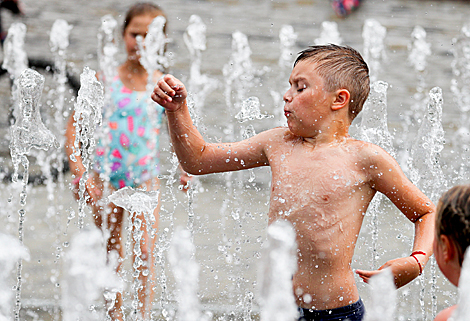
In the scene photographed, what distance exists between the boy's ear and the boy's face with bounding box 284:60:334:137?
0.01 meters

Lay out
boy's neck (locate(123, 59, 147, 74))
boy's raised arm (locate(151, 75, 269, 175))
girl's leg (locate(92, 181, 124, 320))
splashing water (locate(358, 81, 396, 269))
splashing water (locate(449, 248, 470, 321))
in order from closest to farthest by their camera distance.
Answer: splashing water (locate(449, 248, 470, 321)) → boy's raised arm (locate(151, 75, 269, 175)) → girl's leg (locate(92, 181, 124, 320)) → boy's neck (locate(123, 59, 147, 74)) → splashing water (locate(358, 81, 396, 269))

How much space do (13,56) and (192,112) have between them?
3.91 m

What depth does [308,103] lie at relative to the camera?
1.96m

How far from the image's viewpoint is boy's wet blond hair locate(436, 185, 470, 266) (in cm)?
140

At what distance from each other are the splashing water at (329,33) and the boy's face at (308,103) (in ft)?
17.3

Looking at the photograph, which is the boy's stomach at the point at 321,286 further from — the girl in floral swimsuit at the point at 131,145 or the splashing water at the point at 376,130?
the splashing water at the point at 376,130

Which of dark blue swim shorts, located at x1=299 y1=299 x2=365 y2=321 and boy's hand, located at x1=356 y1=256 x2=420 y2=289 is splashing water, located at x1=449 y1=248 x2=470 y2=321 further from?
dark blue swim shorts, located at x1=299 y1=299 x2=365 y2=321

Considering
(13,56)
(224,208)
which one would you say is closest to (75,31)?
(13,56)

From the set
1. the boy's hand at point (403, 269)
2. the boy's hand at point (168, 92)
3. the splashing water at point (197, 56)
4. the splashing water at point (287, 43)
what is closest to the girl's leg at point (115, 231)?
the boy's hand at point (168, 92)

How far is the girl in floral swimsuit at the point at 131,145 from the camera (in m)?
2.94

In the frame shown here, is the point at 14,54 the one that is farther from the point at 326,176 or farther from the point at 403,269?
the point at 403,269

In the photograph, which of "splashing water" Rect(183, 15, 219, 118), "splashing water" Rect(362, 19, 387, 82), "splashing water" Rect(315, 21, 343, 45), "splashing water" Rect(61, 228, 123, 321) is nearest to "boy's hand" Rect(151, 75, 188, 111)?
"splashing water" Rect(61, 228, 123, 321)

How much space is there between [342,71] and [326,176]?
0.34m

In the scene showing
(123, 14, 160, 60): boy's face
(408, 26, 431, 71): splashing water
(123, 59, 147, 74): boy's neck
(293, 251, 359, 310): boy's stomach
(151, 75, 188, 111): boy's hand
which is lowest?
(293, 251, 359, 310): boy's stomach
